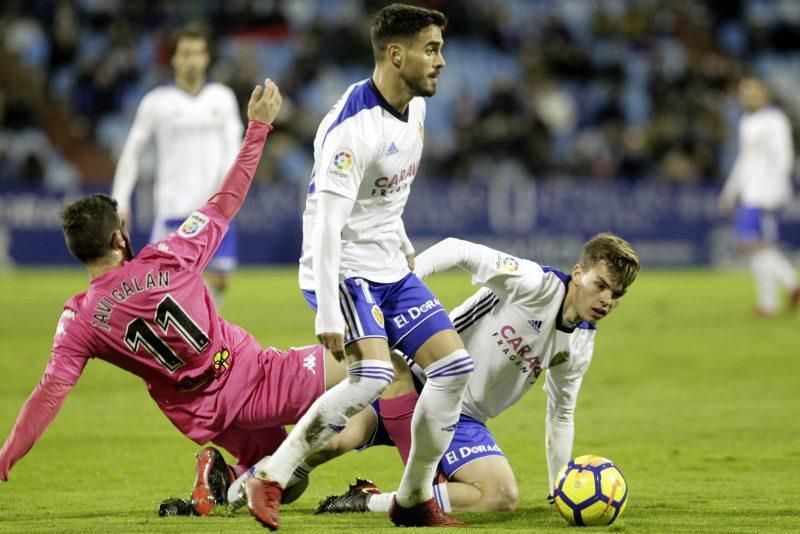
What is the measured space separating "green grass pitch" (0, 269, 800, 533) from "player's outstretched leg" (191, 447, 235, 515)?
17 centimetres

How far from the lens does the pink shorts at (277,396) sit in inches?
218

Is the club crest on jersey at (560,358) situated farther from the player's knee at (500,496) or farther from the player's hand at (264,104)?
the player's hand at (264,104)

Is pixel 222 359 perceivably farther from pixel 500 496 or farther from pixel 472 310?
pixel 500 496

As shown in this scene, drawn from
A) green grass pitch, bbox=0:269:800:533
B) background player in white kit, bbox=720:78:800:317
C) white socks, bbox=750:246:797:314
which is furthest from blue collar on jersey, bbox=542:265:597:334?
background player in white kit, bbox=720:78:800:317

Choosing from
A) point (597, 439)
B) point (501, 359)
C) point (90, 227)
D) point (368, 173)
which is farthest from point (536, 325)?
point (597, 439)

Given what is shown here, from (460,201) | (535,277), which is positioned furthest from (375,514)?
(460,201)

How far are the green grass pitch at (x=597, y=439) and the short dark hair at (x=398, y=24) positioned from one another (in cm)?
202

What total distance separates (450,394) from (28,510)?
1974mm

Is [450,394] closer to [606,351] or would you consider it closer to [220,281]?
[220,281]

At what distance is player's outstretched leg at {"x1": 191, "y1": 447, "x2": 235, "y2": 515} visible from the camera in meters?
5.49

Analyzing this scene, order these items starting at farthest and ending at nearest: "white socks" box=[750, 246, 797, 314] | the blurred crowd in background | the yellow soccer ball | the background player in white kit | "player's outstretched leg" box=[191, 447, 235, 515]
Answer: the blurred crowd in background → the background player in white kit → "white socks" box=[750, 246, 797, 314] → "player's outstretched leg" box=[191, 447, 235, 515] → the yellow soccer ball

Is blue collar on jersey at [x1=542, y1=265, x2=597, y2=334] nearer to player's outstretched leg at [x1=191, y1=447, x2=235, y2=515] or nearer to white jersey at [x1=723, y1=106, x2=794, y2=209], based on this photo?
player's outstretched leg at [x1=191, y1=447, x2=235, y2=515]

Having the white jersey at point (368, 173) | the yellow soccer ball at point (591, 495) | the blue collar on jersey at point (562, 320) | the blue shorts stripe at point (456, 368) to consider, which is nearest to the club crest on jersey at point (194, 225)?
the white jersey at point (368, 173)

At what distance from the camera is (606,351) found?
12.1 m
